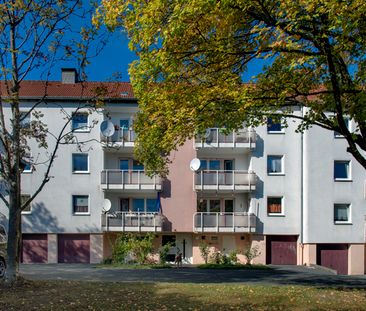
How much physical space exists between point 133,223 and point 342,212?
14780 mm

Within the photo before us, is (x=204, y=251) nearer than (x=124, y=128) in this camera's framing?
Yes

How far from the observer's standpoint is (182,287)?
12.9m

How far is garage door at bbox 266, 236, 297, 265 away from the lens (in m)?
35.0

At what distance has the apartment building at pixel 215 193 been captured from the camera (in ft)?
113

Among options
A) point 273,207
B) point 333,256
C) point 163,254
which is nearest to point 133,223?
point 163,254

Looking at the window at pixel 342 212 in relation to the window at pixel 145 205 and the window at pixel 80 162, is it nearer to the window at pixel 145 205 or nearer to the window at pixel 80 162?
the window at pixel 145 205

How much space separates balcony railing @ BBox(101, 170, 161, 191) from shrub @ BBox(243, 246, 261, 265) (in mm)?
7466

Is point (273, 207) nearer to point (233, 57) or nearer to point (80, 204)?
point (80, 204)

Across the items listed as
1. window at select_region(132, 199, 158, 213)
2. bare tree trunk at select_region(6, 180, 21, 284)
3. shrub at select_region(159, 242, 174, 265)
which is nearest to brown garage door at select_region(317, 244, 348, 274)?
shrub at select_region(159, 242, 174, 265)

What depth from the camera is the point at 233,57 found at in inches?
452

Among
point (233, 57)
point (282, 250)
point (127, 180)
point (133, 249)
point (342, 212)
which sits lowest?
point (282, 250)

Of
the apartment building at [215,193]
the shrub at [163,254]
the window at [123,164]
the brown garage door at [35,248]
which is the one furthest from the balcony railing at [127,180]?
the brown garage door at [35,248]

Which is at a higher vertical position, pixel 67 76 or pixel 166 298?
pixel 67 76

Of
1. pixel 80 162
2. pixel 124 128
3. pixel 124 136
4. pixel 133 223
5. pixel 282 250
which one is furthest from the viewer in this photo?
pixel 80 162
